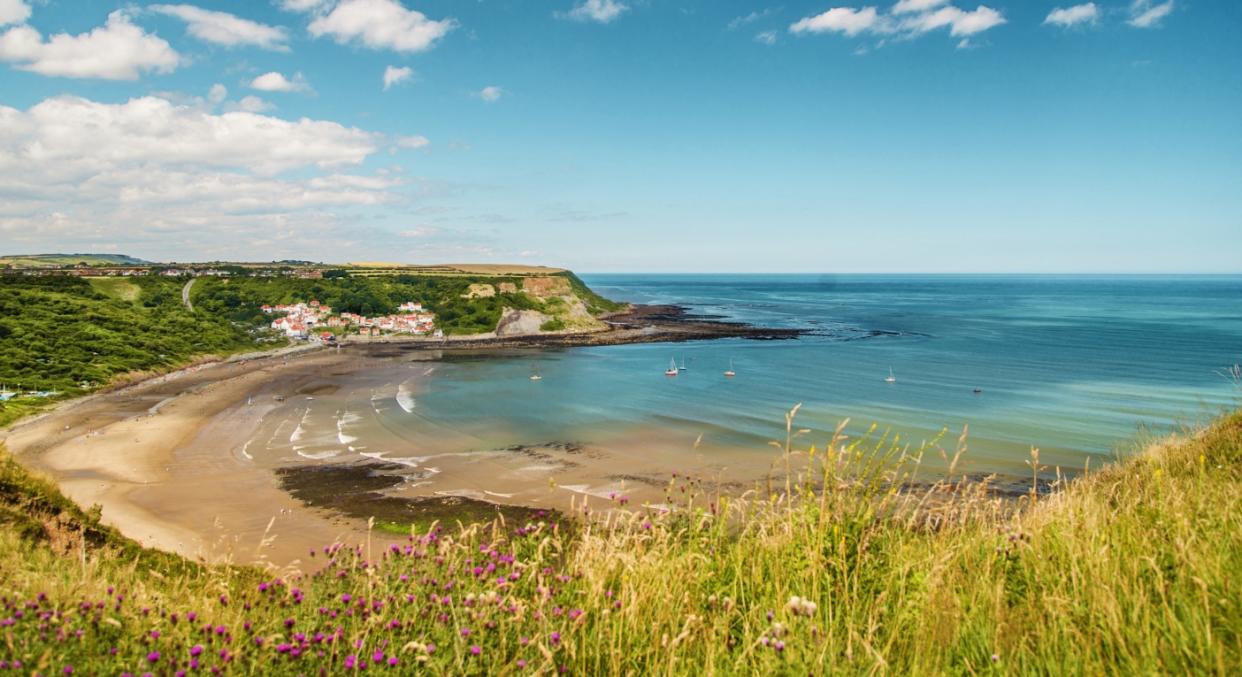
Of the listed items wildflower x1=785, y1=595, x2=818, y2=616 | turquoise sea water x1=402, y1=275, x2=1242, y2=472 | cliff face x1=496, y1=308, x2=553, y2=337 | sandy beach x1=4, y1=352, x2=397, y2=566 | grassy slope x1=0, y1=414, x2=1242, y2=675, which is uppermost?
wildflower x1=785, y1=595, x2=818, y2=616

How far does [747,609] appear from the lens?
4.43 m

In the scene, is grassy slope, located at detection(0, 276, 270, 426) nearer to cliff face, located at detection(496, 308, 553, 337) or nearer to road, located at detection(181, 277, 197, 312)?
road, located at detection(181, 277, 197, 312)

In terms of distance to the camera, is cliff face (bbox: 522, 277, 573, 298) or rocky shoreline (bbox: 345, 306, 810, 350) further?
cliff face (bbox: 522, 277, 573, 298)

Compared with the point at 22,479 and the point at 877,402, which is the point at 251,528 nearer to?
the point at 22,479

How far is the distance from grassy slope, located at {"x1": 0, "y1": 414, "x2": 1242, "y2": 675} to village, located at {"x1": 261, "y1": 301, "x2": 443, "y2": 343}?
92.3 m

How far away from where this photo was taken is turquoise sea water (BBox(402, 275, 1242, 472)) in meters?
36.1

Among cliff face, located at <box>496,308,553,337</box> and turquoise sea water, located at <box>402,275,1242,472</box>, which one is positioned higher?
cliff face, located at <box>496,308,553,337</box>

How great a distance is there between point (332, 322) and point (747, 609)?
101 m

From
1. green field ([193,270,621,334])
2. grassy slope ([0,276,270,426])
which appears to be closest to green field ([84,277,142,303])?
grassy slope ([0,276,270,426])

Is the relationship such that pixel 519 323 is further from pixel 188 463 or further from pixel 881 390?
pixel 188 463

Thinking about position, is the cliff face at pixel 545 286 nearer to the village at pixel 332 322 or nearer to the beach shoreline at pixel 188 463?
the village at pixel 332 322

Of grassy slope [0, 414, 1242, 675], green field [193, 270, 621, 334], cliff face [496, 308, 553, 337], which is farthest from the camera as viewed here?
cliff face [496, 308, 553, 337]

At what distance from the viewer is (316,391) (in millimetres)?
52125

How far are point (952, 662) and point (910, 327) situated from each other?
110 m
